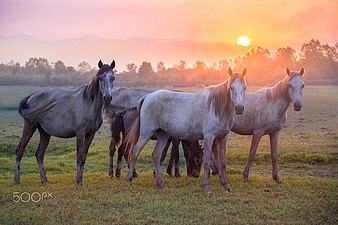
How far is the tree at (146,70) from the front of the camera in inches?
544

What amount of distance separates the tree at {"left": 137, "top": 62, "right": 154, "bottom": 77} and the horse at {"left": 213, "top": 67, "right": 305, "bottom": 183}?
477 cm

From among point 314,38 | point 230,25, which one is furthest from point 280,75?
point 230,25

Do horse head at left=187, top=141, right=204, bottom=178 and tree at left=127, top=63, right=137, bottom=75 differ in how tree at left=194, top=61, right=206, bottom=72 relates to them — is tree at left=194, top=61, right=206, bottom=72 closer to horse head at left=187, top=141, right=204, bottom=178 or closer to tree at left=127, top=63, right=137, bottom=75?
tree at left=127, top=63, right=137, bottom=75

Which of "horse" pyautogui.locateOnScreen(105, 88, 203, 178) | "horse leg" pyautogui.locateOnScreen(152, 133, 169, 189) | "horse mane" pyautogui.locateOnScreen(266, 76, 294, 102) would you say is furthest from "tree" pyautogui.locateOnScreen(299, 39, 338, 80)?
"horse leg" pyautogui.locateOnScreen(152, 133, 169, 189)

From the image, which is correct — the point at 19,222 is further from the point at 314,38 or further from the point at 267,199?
the point at 314,38

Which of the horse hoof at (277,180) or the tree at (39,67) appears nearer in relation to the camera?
the horse hoof at (277,180)

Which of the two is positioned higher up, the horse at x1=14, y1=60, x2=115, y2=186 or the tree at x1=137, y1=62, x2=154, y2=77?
the tree at x1=137, y1=62, x2=154, y2=77

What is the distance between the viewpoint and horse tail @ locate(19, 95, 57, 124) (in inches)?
340

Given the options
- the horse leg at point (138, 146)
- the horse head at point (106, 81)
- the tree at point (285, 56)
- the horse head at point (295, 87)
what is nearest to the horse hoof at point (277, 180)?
the horse head at point (295, 87)

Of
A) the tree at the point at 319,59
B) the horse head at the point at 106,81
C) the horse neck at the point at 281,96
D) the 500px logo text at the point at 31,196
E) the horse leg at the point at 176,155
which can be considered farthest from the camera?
the tree at the point at 319,59

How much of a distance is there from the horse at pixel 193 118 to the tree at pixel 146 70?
487cm

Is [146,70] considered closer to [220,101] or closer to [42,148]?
[42,148]

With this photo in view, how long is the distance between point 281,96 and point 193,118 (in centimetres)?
202

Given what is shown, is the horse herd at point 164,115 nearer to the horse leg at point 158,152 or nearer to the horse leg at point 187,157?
the horse leg at point 158,152
